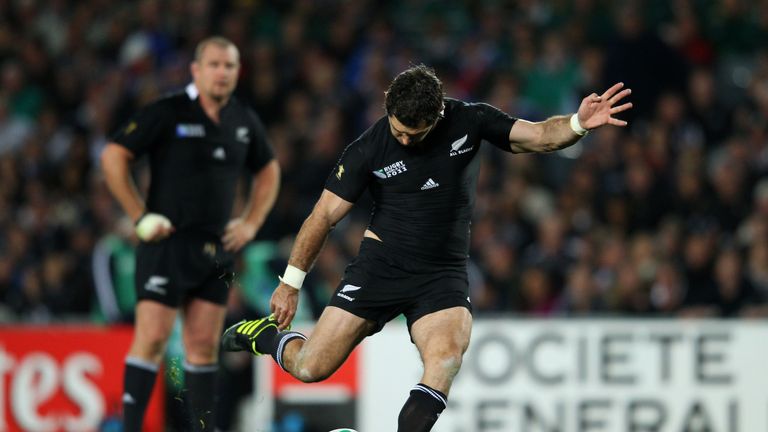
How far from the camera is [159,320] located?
867cm

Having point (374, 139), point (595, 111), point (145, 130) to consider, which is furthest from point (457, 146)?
point (145, 130)

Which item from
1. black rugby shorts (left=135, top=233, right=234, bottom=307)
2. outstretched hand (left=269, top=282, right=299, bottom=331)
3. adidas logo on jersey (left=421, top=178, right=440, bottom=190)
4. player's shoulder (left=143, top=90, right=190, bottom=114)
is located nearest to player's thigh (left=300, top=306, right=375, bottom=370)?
outstretched hand (left=269, top=282, right=299, bottom=331)

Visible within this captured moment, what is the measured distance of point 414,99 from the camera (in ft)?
23.4

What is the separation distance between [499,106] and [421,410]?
7561mm

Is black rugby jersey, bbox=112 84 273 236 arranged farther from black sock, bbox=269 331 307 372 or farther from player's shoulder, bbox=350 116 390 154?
player's shoulder, bbox=350 116 390 154

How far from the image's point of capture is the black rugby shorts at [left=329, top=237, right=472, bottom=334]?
7.65 metres

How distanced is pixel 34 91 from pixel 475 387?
8.43 meters

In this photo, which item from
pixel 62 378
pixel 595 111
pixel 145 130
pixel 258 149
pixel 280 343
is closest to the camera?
pixel 595 111

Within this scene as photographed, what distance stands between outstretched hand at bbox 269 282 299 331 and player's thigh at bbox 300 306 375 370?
220 millimetres

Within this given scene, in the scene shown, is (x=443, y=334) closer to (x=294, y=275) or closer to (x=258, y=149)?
(x=294, y=275)

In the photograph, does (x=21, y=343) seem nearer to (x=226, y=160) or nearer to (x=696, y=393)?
(x=226, y=160)

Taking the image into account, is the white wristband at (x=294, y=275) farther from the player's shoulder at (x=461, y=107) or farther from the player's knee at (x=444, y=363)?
the player's shoulder at (x=461, y=107)

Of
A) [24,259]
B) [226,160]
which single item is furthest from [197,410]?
[24,259]

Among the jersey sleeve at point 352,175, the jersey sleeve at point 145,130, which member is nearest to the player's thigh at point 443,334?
the jersey sleeve at point 352,175
